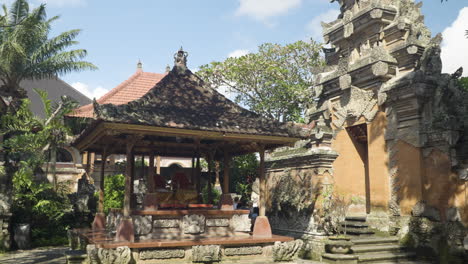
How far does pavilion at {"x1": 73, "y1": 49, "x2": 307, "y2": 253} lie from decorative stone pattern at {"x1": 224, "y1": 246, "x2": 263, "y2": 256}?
0.41 m

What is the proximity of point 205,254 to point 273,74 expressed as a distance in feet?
68.0

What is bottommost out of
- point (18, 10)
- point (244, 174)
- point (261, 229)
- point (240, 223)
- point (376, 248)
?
point (376, 248)

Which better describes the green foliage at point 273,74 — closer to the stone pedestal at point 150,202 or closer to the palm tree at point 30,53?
the palm tree at point 30,53

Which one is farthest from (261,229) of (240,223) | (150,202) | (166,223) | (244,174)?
(244,174)

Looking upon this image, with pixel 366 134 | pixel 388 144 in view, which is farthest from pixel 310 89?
pixel 388 144

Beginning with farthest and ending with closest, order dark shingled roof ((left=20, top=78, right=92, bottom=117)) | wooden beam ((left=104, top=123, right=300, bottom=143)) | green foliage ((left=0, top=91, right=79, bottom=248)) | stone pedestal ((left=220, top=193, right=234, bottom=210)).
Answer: dark shingled roof ((left=20, top=78, right=92, bottom=117)) < green foliage ((left=0, top=91, right=79, bottom=248)) < stone pedestal ((left=220, top=193, right=234, bottom=210)) < wooden beam ((left=104, top=123, right=300, bottom=143))

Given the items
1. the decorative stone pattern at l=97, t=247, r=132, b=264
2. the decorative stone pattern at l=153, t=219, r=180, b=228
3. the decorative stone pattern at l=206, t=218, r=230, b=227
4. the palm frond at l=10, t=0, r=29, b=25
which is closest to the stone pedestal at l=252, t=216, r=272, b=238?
the decorative stone pattern at l=206, t=218, r=230, b=227

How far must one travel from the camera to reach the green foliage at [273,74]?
2861cm

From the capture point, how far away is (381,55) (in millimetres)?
12633

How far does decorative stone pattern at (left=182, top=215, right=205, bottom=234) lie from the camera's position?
10359 millimetres

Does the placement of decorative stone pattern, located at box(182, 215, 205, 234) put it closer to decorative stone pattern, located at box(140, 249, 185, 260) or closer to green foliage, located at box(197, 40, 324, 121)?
decorative stone pattern, located at box(140, 249, 185, 260)

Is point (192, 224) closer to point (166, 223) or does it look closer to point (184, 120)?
point (166, 223)

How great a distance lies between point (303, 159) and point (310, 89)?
15262mm

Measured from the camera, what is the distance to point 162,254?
9.38 meters
